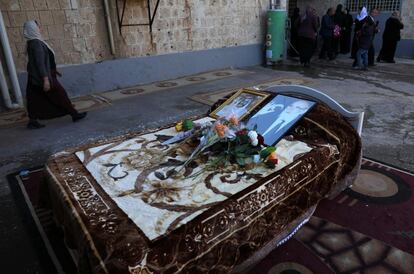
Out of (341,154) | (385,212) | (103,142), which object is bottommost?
(385,212)

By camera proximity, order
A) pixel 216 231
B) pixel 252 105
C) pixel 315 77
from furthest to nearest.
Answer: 1. pixel 315 77
2. pixel 252 105
3. pixel 216 231

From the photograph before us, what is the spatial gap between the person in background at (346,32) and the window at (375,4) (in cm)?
79

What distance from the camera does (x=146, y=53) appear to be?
24.0 feet

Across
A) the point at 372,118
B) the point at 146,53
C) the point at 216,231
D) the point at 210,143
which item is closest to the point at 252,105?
the point at 210,143

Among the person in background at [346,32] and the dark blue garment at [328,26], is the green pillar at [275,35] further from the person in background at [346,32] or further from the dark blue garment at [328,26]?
the person in background at [346,32]

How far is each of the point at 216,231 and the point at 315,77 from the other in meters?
6.91

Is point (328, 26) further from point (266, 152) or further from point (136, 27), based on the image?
point (266, 152)

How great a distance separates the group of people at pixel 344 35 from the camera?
27.1ft

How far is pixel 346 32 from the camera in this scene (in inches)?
416

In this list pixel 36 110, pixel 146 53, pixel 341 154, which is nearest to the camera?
pixel 341 154

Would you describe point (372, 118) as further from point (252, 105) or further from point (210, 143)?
point (210, 143)

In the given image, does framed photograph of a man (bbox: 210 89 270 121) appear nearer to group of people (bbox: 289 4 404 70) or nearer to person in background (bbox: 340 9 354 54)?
group of people (bbox: 289 4 404 70)

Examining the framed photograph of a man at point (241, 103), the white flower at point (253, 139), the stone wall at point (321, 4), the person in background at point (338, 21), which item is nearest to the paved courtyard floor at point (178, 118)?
the framed photograph of a man at point (241, 103)

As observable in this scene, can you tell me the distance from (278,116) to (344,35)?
9.27 meters
